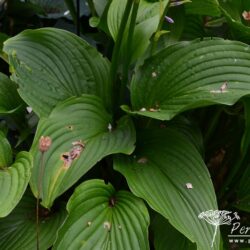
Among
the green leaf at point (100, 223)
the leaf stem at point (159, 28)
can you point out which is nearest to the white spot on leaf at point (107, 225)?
the green leaf at point (100, 223)

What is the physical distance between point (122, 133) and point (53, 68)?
0.79 ft

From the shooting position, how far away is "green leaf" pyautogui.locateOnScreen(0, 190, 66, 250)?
1.05 metres

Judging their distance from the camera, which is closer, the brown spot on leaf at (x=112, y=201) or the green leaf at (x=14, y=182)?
the green leaf at (x=14, y=182)

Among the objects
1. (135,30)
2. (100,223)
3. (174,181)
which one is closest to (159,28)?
(135,30)

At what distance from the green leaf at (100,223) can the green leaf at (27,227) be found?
103mm

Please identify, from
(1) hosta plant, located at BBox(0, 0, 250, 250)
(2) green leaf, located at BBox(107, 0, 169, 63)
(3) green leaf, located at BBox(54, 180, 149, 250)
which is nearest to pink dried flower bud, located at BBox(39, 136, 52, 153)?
(1) hosta plant, located at BBox(0, 0, 250, 250)

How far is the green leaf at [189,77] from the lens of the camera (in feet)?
3.40

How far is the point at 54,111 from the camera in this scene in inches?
42.8

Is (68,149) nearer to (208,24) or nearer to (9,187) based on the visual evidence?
(9,187)

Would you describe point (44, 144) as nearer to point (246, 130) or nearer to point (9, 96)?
point (9, 96)

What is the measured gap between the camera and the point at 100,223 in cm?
99

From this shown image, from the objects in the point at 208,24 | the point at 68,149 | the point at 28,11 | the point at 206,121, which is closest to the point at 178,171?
the point at 68,149

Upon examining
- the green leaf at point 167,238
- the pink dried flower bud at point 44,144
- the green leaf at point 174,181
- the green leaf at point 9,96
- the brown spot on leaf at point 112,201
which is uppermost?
the pink dried flower bud at point 44,144

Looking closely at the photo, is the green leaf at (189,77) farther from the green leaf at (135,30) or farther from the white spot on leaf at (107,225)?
the white spot on leaf at (107,225)
